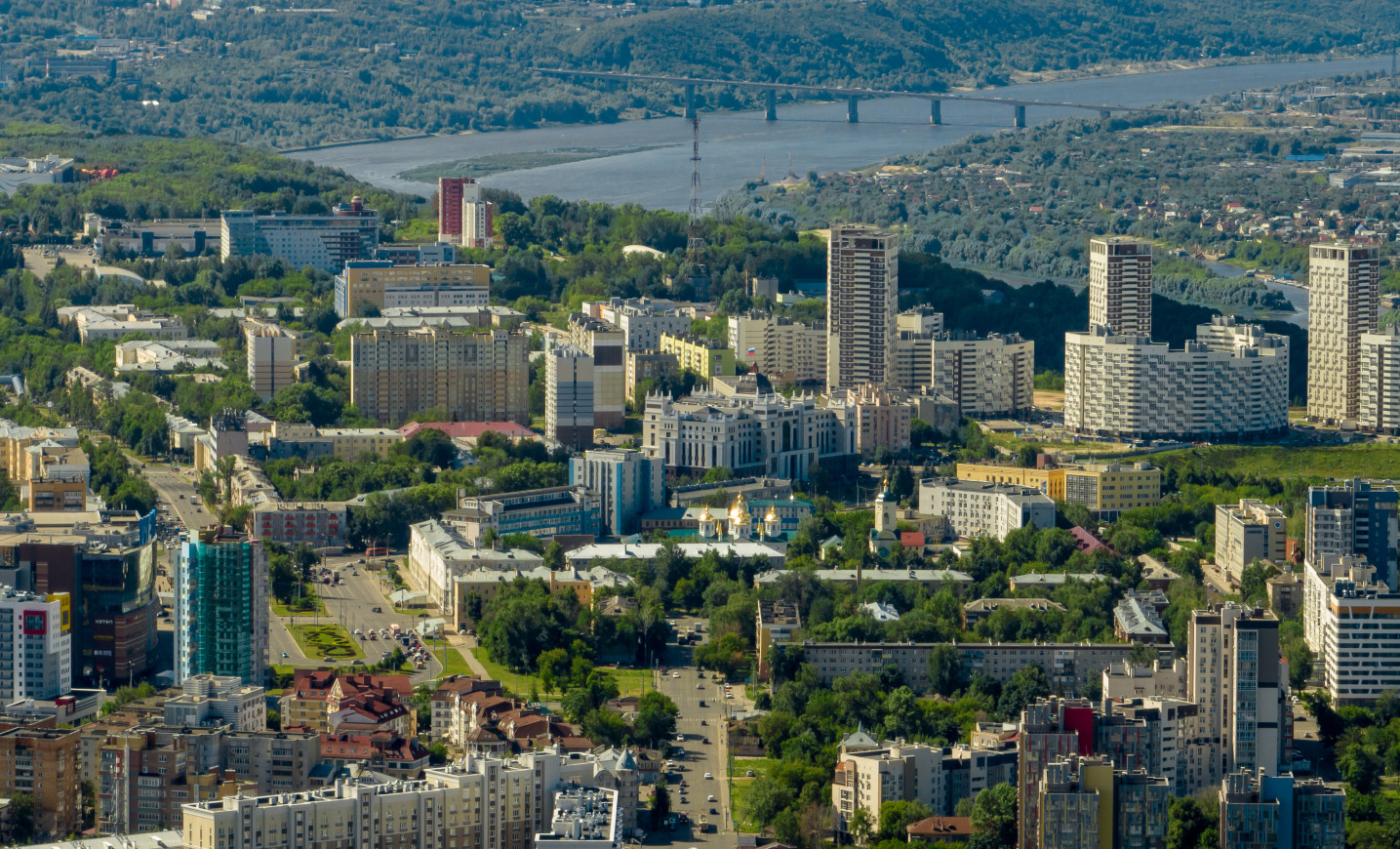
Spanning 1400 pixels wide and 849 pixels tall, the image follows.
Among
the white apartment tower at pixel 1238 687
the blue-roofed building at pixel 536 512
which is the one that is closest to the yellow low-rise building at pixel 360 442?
the blue-roofed building at pixel 536 512

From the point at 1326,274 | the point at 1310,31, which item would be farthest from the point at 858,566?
the point at 1310,31

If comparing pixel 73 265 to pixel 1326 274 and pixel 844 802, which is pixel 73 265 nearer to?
pixel 1326 274

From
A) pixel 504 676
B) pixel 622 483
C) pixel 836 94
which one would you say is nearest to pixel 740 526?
pixel 622 483

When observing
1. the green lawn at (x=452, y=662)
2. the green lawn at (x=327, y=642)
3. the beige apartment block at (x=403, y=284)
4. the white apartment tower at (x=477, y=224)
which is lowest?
the green lawn at (x=452, y=662)

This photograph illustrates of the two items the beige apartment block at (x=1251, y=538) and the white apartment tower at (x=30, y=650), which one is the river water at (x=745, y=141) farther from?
the white apartment tower at (x=30, y=650)

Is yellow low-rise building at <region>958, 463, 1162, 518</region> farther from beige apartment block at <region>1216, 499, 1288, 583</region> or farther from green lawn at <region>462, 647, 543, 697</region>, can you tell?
green lawn at <region>462, 647, 543, 697</region>

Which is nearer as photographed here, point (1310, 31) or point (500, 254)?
point (500, 254)

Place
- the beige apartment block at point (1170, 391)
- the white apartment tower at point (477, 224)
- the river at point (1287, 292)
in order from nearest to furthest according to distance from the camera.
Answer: the beige apartment block at point (1170, 391) → the river at point (1287, 292) → the white apartment tower at point (477, 224)
